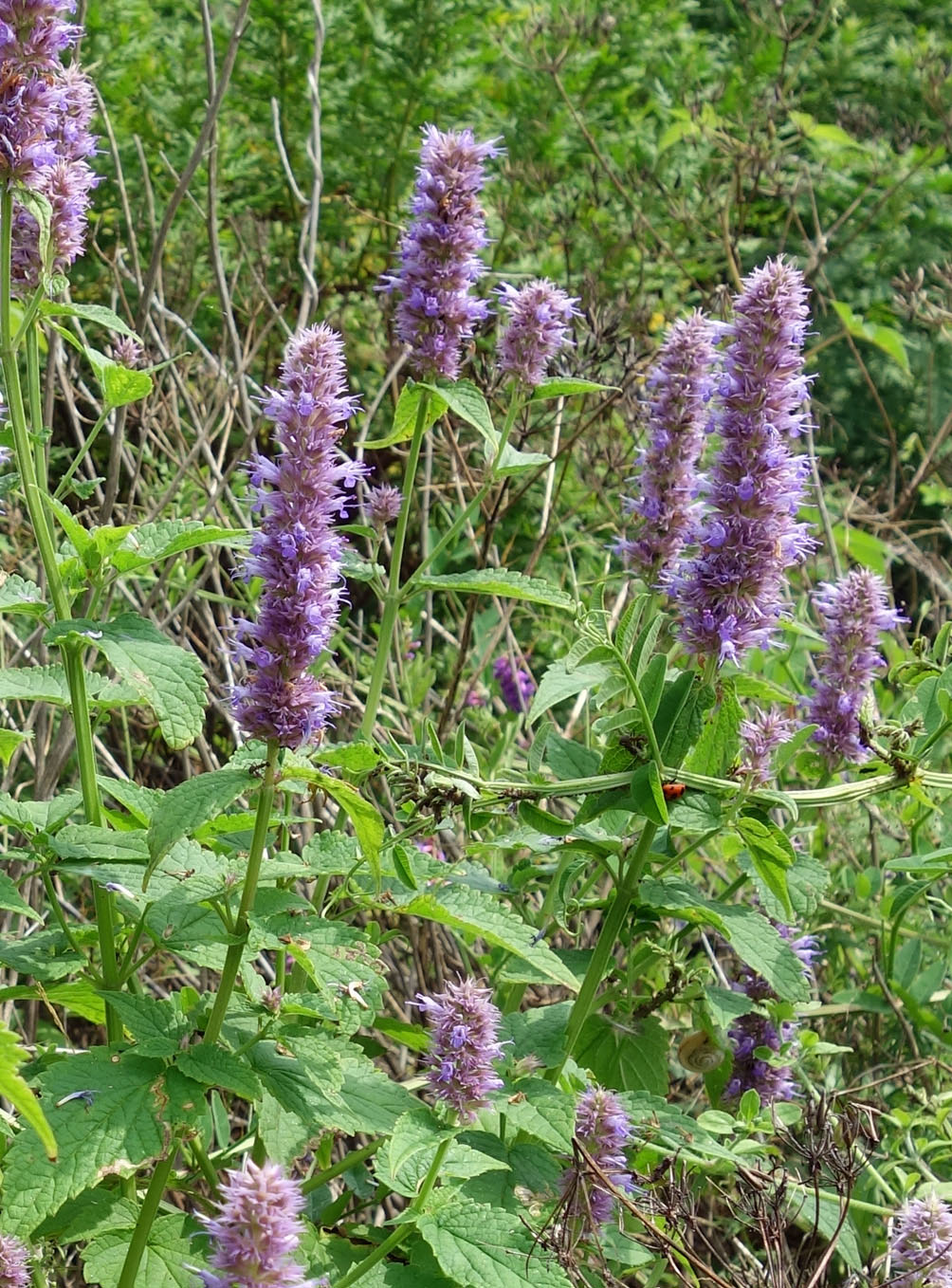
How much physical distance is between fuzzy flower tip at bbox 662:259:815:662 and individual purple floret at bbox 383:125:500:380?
1.39 ft

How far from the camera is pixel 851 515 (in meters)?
4.22

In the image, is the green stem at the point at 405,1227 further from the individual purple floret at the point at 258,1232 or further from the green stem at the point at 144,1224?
the individual purple floret at the point at 258,1232

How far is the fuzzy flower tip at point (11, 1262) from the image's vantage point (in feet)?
4.94

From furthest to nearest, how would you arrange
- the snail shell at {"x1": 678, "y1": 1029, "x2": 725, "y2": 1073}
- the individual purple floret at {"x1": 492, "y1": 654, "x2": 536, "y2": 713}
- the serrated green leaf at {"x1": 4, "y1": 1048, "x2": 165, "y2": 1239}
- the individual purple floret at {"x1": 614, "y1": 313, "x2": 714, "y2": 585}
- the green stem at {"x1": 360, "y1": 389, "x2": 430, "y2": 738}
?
the individual purple floret at {"x1": 492, "y1": 654, "x2": 536, "y2": 713} < the snail shell at {"x1": 678, "y1": 1029, "x2": 725, "y2": 1073} < the individual purple floret at {"x1": 614, "y1": 313, "x2": 714, "y2": 585} < the green stem at {"x1": 360, "y1": 389, "x2": 430, "y2": 738} < the serrated green leaf at {"x1": 4, "y1": 1048, "x2": 165, "y2": 1239}

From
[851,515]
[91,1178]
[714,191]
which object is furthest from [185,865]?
[714,191]

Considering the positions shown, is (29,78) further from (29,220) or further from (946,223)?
(946,223)

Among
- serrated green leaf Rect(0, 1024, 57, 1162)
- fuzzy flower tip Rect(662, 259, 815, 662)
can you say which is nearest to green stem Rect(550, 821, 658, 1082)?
fuzzy flower tip Rect(662, 259, 815, 662)

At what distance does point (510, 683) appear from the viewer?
3846 millimetres

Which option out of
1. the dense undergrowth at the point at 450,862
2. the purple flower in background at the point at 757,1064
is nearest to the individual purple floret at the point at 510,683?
the dense undergrowth at the point at 450,862

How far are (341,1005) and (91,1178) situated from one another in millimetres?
318

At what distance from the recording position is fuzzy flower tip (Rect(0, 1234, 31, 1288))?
1506 mm

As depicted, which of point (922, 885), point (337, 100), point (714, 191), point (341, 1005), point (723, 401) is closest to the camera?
point (341, 1005)

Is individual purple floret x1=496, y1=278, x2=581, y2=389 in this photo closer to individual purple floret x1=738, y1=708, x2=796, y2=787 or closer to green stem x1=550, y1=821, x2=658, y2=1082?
individual purple floret x1=738, y1=708, x2=796, y2=787

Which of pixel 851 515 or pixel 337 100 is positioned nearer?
pixel 851 515
